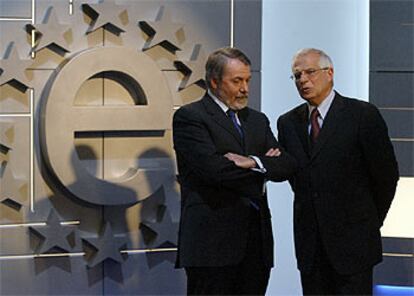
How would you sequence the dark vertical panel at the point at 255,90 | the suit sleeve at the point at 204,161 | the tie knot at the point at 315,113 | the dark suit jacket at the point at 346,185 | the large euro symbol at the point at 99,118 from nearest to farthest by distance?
the suit sleeve at the point at 204,161 < the dark suit jacket at the point at 346,185 < the tie knot at the point at 315,113 < the large euro symbol at the point at 99,118 < the dark vertical panel at the point at 255,90

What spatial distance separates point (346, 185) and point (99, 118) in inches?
62.8

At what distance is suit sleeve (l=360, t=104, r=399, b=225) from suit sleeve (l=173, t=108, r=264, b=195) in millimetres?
467

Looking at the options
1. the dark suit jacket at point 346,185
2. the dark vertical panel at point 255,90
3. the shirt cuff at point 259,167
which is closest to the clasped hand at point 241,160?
the shirt cuff at point 259,167

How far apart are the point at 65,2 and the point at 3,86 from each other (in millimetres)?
573

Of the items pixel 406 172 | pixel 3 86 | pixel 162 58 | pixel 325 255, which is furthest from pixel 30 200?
pixel 406 172

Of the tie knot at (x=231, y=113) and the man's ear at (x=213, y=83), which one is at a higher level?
the man's ear at (x=213, y=83)

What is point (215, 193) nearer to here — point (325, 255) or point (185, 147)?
point (185, 147)

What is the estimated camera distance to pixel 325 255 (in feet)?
10.9

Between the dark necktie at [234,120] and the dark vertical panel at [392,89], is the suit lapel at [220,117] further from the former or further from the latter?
the dark vertical panel at [392,89]

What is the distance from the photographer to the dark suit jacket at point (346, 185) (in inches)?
130

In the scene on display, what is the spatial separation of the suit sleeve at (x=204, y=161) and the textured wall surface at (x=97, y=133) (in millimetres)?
1162

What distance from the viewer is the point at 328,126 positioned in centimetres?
335

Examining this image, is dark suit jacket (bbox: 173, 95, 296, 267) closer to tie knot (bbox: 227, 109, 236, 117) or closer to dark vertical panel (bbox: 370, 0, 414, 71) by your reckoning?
tie knot (bbox: 227, 109, 236, 117)

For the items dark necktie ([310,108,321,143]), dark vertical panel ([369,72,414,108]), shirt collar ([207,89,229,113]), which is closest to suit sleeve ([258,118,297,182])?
dark necktie ([310,108,321,143])
